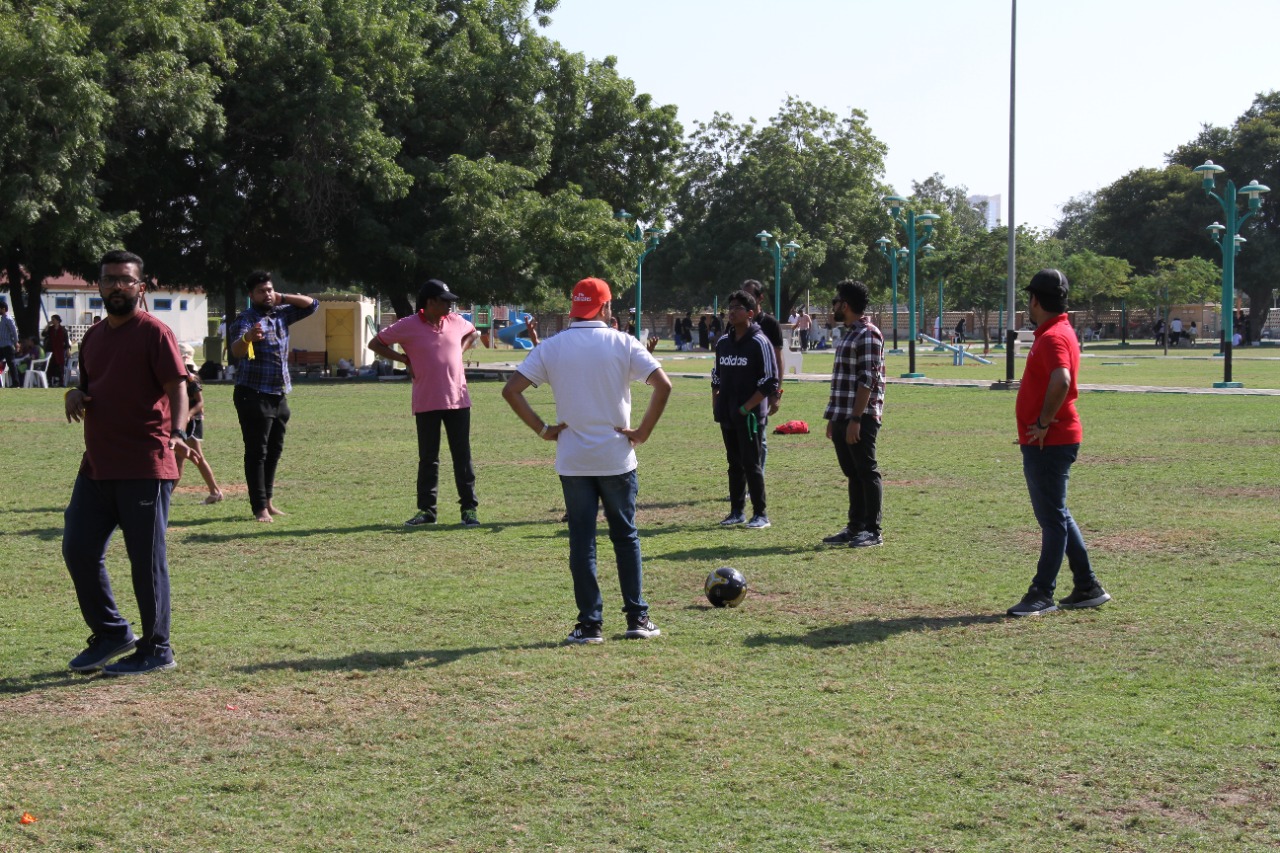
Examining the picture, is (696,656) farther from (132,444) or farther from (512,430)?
(512,430)

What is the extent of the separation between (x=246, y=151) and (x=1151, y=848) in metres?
35.6

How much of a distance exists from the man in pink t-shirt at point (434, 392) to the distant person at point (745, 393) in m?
1.97

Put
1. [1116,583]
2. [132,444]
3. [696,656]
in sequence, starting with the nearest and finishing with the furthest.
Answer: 1. [132,444]
2. [696,656]
3. [1116,583]

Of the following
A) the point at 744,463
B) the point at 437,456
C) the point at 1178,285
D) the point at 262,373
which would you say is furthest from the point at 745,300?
the point at 1178,285

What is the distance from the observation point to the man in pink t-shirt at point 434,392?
36.0 ft

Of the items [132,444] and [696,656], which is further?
[696,656]

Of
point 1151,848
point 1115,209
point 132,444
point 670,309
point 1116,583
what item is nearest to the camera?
point 1151,848

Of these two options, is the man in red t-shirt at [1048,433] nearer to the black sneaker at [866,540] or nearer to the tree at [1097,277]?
the black sneaker at [866,540]

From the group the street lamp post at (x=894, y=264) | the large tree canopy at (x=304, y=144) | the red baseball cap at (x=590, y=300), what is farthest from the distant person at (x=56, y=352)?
the red baseball cap at (x=590, y=300)

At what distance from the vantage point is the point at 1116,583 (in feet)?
27.5

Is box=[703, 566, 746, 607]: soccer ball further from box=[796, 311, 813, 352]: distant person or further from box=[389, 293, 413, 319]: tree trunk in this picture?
box=[796, 311, 813, 352]: distant person

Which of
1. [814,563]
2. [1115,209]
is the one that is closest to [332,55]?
[814,563]

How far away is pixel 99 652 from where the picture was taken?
639cm

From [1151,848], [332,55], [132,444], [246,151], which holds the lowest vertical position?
[1151,848]
